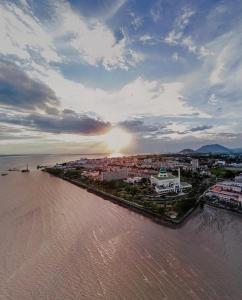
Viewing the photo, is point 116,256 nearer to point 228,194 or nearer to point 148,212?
point 148,212

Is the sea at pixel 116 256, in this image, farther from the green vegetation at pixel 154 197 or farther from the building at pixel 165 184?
the building at pixel 165 184

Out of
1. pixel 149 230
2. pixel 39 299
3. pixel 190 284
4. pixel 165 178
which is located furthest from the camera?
pixel 165 178

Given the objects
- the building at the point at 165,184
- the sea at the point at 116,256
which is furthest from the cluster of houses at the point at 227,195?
the building at the point at 165,184

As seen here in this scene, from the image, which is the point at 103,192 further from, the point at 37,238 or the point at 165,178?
the point at 37,238

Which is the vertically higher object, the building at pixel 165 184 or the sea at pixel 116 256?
the building at pixel 165 184

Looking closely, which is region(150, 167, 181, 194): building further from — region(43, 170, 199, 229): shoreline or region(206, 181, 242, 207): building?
region(43, 170, 199, 229): shoreline

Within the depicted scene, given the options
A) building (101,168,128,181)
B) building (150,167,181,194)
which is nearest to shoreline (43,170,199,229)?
building (150,167,181,194)

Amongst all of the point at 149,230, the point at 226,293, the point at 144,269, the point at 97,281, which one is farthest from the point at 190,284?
the point at 149,230

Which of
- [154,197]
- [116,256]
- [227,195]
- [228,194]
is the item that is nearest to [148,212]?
[154,197]
